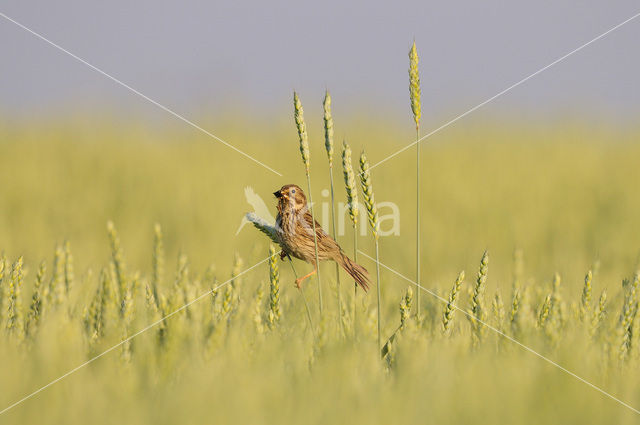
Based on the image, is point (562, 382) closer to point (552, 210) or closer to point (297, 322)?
point (297, 322)

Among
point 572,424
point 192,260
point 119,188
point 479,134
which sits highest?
point 479,134

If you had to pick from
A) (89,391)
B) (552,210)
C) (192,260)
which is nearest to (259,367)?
(89,391)

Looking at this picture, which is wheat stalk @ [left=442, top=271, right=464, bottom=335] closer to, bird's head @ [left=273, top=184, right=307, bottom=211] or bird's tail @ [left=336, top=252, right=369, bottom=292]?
bird's tail @ [left=336, top=252, right=369, bottom=292]

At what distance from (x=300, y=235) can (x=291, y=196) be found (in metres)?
0.24

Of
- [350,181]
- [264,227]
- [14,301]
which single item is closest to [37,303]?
[14,301]

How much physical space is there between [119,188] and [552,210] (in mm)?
5154

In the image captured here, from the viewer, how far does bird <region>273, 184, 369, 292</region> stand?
3619mm

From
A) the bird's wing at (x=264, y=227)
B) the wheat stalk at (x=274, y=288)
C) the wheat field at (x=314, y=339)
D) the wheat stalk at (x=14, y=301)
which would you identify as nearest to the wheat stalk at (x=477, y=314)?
the wheat field at (x=314, y=339)

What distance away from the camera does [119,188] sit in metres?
8.72

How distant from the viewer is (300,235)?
3.77 meters

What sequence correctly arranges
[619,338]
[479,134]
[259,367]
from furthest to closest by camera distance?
[479,134] < [619,338] < [259,367]

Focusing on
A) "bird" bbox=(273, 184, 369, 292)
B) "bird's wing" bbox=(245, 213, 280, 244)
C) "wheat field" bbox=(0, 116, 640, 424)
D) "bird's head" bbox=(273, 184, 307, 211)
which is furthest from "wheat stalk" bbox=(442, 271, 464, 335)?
"bird's head" bbox=(273, 184, 307, 211)

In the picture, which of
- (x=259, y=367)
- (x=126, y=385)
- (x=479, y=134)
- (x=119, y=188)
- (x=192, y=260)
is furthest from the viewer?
(x=479, y=134)

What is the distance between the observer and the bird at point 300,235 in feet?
11.9
